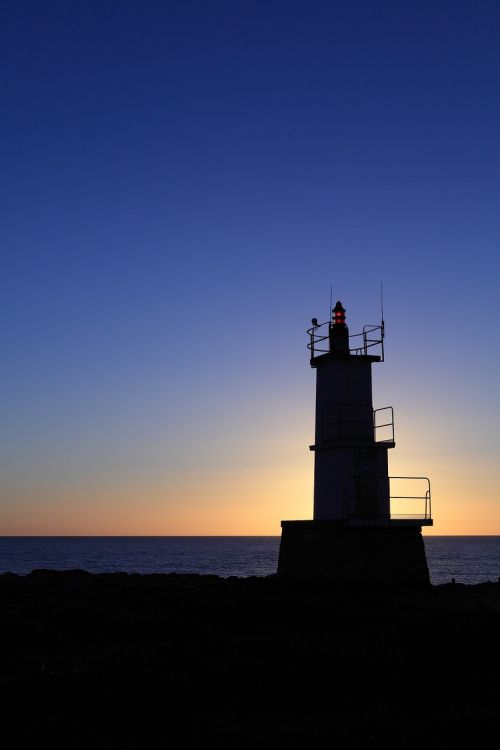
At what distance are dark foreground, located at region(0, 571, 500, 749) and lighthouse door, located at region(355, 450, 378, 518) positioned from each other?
426 centimetres

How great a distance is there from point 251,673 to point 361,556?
41.6 feet

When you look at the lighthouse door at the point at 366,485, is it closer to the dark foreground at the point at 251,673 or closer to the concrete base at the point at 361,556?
the concrete base at the point at 361,556

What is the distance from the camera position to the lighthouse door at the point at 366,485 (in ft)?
81.6

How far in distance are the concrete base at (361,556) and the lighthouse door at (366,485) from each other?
67 centimetres

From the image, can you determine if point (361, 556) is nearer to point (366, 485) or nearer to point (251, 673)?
point (366, 485)

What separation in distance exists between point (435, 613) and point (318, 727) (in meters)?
10.5

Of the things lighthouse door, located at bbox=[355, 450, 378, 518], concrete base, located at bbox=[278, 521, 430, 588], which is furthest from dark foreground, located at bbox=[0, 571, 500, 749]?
lighthouse door, located at bbox=[355, 450, 378, 518]

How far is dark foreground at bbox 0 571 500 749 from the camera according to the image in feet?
31.1

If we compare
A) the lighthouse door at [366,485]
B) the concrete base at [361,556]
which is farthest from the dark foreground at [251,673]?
the lighthouse door at [366,485]

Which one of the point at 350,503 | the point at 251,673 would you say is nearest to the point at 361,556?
the point at 350,503

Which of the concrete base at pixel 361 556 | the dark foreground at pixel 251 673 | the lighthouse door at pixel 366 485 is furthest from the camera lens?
the lighthouse door at pixel 366 485

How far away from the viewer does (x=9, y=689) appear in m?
11.2

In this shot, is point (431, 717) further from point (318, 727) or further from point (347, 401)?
point (347, 401)

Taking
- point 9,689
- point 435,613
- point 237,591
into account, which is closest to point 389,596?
point 435,613
